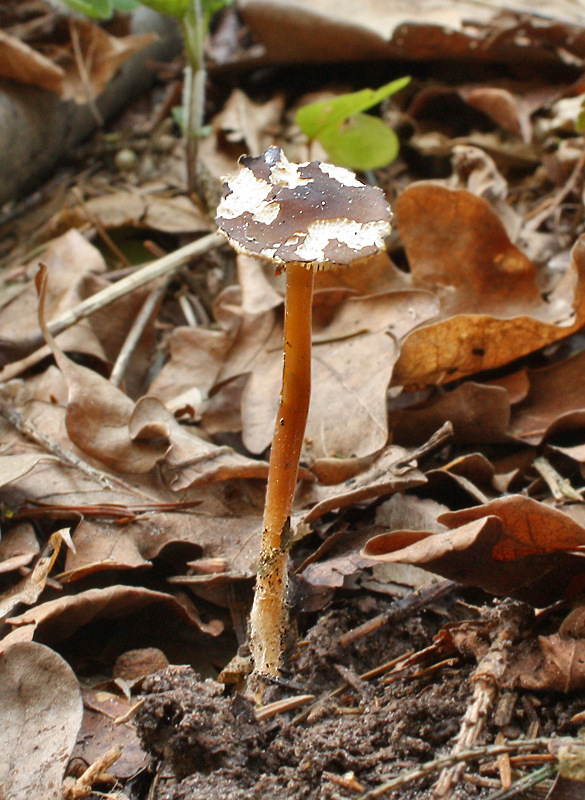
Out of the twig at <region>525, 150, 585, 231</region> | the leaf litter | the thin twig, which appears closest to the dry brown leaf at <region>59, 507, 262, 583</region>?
the leaf litter

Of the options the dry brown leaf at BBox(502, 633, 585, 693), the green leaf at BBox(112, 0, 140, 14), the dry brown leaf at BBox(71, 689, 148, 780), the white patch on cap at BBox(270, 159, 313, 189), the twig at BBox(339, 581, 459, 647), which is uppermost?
the green leaf at BBox(112, 0, 140, 14)

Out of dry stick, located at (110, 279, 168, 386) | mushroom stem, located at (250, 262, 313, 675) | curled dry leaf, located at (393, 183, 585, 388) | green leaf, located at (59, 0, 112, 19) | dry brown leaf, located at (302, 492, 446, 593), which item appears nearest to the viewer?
mushroom stem, located at (250, 262, 313, 675)

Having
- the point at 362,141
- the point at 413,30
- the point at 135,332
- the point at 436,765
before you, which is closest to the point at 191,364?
the point at 135,332

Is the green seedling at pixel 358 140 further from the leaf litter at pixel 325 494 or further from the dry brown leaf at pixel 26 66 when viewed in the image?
the dry brown leaf at pixel 26 66

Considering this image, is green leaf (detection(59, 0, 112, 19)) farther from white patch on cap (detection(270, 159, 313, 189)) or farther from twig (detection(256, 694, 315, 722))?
twig (detection(256, 694, 315, 722))

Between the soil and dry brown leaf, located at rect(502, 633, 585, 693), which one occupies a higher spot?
dry brown leaf, located at rect(502, 633, 585, 693)

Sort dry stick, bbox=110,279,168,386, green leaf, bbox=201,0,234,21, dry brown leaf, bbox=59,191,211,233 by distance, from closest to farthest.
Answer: dry stick, bbox=110,279,168,386, green leaf, bbox=201,0,234,21, dry brown leaf, bbox=59,191,211,233

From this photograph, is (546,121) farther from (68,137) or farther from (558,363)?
(68,137)
